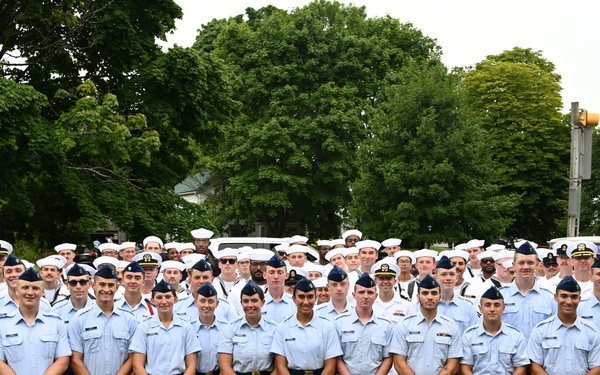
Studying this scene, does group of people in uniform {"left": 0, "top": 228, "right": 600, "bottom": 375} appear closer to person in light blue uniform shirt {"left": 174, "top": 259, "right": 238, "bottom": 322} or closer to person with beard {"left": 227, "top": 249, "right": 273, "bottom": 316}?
person in light blue uniform shirt {"left": 174, "top": 259, "right": 238, "bottom": 322}

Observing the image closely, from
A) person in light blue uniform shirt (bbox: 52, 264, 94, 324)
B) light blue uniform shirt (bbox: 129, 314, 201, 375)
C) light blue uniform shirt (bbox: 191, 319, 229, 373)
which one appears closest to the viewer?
light blue uniform shirt (bbox: 129, 314, 201, 375)

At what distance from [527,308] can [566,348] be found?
1.23 meters

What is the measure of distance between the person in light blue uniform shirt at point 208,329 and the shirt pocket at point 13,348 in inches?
65.8

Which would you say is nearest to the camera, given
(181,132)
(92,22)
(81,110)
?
(81,110)

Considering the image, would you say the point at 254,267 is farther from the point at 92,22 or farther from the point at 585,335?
the point at 92,22

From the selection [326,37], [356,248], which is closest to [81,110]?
[356,248]

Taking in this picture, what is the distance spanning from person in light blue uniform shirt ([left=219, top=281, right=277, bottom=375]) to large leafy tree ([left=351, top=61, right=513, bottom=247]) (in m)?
22.3

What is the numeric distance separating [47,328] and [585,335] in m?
4.86

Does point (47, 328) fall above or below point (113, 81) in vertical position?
below

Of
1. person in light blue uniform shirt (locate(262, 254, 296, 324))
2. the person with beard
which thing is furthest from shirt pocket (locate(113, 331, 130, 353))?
the person with beard

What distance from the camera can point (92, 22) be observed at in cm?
2405

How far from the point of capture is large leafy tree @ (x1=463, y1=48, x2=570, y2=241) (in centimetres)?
4403

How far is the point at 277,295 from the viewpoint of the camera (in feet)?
32.0

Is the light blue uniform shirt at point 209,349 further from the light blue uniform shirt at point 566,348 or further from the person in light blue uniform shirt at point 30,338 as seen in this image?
the light blue uniform shirt at point 566,348
